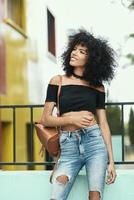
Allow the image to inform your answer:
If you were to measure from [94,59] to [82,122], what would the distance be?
0.43 metres

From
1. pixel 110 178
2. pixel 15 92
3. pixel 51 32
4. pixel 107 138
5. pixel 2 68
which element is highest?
pixel 51 32

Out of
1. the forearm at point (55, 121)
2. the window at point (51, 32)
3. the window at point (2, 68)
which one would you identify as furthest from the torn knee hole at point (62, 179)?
the window at point (51, 32)

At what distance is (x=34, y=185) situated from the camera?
4.28 meters

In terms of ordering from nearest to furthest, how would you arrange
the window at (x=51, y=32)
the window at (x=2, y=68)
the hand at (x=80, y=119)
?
1. the hand at (x=80, y=119)
2. the window at (x=2, y=68)
3. the window at (x=51, y=32)

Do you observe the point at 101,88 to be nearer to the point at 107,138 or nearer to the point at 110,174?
the point at 107,138

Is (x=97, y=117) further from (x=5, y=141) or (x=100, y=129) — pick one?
(x=5, y=141)

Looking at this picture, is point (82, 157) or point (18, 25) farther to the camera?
point (18, 25)

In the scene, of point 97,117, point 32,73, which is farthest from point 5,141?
point 97,117

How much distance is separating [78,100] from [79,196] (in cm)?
107

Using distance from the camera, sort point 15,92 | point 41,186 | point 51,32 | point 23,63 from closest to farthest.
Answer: point 41,186, point 15,92, point 23,63, point 51,32

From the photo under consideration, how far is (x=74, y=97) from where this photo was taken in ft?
11.0

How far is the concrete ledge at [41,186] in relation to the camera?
162 inches

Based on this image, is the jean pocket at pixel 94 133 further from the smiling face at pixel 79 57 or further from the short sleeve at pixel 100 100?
the smiling face at pixel 79 57

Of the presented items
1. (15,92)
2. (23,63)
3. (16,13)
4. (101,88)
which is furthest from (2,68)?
(101,88)
